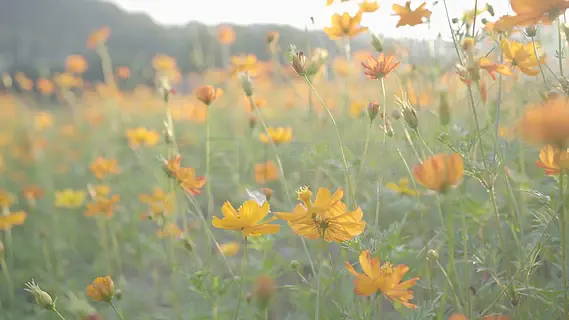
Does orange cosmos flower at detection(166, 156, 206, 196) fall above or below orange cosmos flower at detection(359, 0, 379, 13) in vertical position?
below

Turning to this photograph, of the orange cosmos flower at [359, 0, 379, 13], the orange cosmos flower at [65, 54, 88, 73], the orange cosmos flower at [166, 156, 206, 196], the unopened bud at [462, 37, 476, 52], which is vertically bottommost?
the orange cosmos flower at [166, 156, 206, 196]

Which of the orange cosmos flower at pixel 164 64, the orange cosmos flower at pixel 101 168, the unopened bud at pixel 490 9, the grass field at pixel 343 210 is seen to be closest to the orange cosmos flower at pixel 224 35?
the grass field at pixel 343 210

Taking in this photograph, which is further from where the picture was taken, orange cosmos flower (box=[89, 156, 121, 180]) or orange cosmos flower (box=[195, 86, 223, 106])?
orange cosmos flower (box=[89, 156, 121, 180])

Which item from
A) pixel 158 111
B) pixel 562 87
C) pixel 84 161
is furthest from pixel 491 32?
pixel 158 111

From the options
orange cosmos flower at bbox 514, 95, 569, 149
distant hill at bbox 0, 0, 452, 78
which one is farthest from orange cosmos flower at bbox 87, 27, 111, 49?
distant hill at bbox 0, 0, 452, 78

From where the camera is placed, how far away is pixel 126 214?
2.16 metres

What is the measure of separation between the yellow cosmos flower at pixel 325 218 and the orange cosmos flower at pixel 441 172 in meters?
0.13

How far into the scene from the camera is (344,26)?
1.17 metres

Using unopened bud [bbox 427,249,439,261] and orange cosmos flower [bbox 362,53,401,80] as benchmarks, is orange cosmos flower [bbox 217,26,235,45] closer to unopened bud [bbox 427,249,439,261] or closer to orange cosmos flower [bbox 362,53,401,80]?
orange cosmos flower [bbox 362,53,401,80]

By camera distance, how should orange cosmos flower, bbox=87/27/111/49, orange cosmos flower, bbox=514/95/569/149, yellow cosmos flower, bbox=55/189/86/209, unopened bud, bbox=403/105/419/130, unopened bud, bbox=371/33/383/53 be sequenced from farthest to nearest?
orange cosmos flower, bbox=87/27/111/49 < yellow cosmos flower, bbox=55/189/86/209 < unopened bud, bbox=371/33/383/53 < unopened bud, bbox=403/105/419/130 < orange cosmos flower, bbox=514/95/569/149

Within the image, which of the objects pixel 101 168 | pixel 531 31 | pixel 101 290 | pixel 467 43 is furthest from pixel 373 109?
pixel 101 168

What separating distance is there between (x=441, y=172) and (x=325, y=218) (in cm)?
19

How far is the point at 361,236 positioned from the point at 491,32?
477 mm

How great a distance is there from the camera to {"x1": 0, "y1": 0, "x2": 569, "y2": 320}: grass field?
2.35ft
